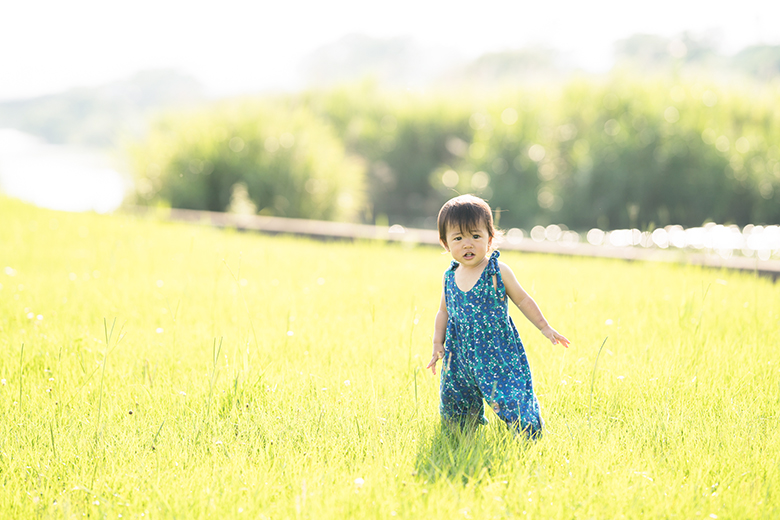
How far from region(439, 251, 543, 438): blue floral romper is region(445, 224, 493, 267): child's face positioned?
69 millimetres

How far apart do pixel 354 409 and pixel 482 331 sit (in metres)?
0.73

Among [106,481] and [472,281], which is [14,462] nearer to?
[106,481]

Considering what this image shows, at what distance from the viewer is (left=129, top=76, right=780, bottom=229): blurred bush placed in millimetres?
11359

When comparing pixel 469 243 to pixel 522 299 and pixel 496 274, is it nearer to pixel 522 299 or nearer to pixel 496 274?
pixel 496 274

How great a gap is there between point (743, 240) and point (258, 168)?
834 cm

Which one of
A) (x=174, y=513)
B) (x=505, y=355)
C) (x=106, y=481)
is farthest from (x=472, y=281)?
(x=106, y=481)

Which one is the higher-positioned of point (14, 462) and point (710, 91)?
point (710, 91)

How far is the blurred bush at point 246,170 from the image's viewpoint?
1133 cm

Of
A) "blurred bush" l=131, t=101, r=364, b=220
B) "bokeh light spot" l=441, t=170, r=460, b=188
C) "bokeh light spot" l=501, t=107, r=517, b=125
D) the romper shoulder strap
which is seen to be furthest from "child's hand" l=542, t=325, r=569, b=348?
"bokeh light spot" l=501, t=107, r=517, b=125

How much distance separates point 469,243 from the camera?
9.16 ft

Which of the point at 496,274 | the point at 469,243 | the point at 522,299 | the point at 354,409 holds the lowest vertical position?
Result: the point at 354,409

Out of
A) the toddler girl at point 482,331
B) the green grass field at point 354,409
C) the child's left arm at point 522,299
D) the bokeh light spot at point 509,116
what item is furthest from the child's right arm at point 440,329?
the bokeh light spot at point 509,116

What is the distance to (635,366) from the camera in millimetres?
3504

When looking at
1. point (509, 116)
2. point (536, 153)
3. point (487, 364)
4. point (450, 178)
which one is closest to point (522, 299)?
point (487, 364)
